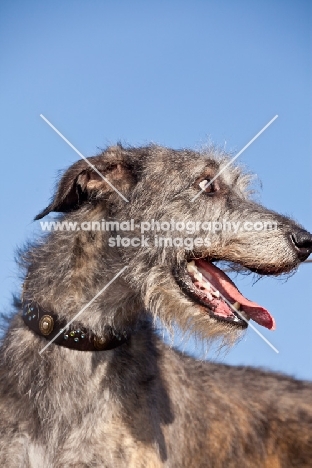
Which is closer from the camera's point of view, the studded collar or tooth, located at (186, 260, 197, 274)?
the studded collar

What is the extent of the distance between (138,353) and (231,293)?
949 mm

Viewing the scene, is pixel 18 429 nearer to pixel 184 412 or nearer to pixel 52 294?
pixel 52 294

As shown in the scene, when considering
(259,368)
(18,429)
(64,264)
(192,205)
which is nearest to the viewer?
(18,429)

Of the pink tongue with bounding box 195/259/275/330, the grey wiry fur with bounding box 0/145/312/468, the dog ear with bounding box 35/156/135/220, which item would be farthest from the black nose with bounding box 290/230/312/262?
the dog ear with bounding box 35/156/135/220

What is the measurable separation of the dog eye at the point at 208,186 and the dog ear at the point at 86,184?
63 centimetres

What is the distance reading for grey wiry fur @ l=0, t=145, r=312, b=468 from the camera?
5.93m

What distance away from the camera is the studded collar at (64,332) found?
6.09 m

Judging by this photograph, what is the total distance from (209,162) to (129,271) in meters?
1.38

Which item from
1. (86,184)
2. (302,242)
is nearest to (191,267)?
(302,242)

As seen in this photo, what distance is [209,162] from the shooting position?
7.07 m

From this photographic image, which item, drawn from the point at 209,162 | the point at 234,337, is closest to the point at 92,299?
the point at 234,337

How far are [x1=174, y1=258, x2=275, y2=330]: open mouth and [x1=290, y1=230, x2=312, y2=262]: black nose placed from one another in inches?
22.1

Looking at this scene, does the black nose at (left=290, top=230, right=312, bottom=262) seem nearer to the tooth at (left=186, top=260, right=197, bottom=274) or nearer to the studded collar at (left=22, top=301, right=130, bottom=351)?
the tooth at (left=186, top=260, right=197, bottom=274)

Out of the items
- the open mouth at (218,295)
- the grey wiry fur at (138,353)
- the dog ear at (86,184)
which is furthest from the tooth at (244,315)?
the dog ear at (86,184)
